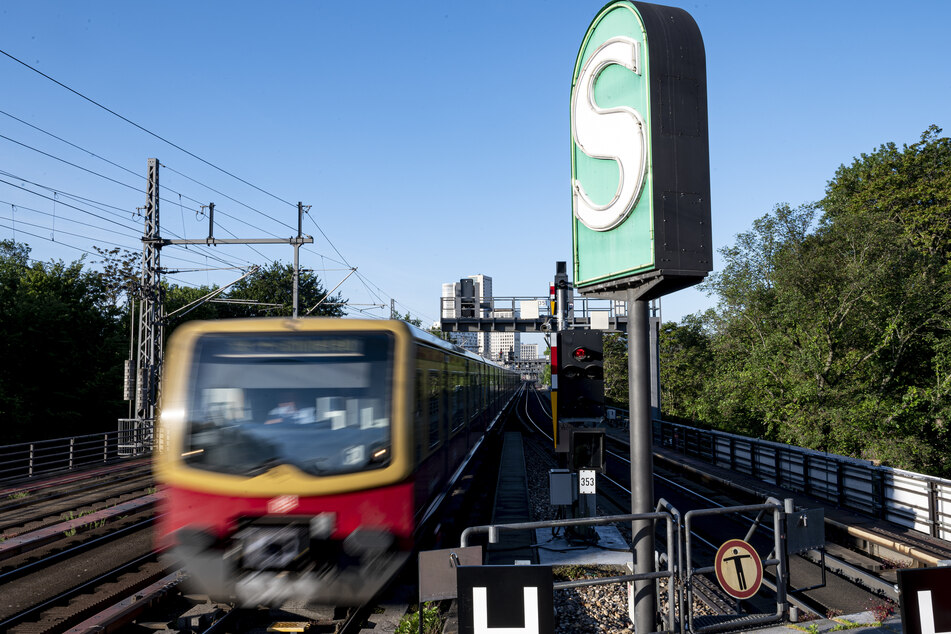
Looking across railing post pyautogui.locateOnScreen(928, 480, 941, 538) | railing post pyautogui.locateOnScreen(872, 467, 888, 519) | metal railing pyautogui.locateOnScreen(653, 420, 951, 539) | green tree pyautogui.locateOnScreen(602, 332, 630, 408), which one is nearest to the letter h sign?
metal railing pyautogui.locateOnScreen(653, 420, 951, 539)

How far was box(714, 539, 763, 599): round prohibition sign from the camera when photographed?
5488mm

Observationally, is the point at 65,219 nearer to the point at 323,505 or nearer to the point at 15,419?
the point at 15,419

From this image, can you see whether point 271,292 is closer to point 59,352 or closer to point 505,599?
point 59,352

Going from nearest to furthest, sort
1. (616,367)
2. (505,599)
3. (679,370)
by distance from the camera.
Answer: (505,599) < (679,370) < (616,367)

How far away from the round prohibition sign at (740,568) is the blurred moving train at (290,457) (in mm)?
3030

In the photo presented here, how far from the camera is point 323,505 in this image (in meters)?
6.42

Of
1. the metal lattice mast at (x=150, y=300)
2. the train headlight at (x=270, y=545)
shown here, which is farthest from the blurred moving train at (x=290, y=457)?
the metal lattice mast at (x=150, y=300)

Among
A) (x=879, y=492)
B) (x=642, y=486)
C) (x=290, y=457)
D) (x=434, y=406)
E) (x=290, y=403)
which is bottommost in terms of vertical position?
(x=879, y=492)

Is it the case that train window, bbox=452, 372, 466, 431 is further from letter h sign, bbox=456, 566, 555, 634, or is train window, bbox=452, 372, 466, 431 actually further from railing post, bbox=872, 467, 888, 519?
railing post, bbox=872, 467, 888, 519

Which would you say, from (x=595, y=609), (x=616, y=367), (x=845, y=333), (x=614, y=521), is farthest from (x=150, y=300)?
(x=616, y=367)

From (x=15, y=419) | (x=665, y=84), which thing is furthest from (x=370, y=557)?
(x=15, y=419)

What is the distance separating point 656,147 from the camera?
5277 millimetres

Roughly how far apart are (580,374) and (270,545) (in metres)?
4.61

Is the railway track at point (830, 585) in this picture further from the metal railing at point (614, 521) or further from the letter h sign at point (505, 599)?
the letter h sign at point (505, 599)
